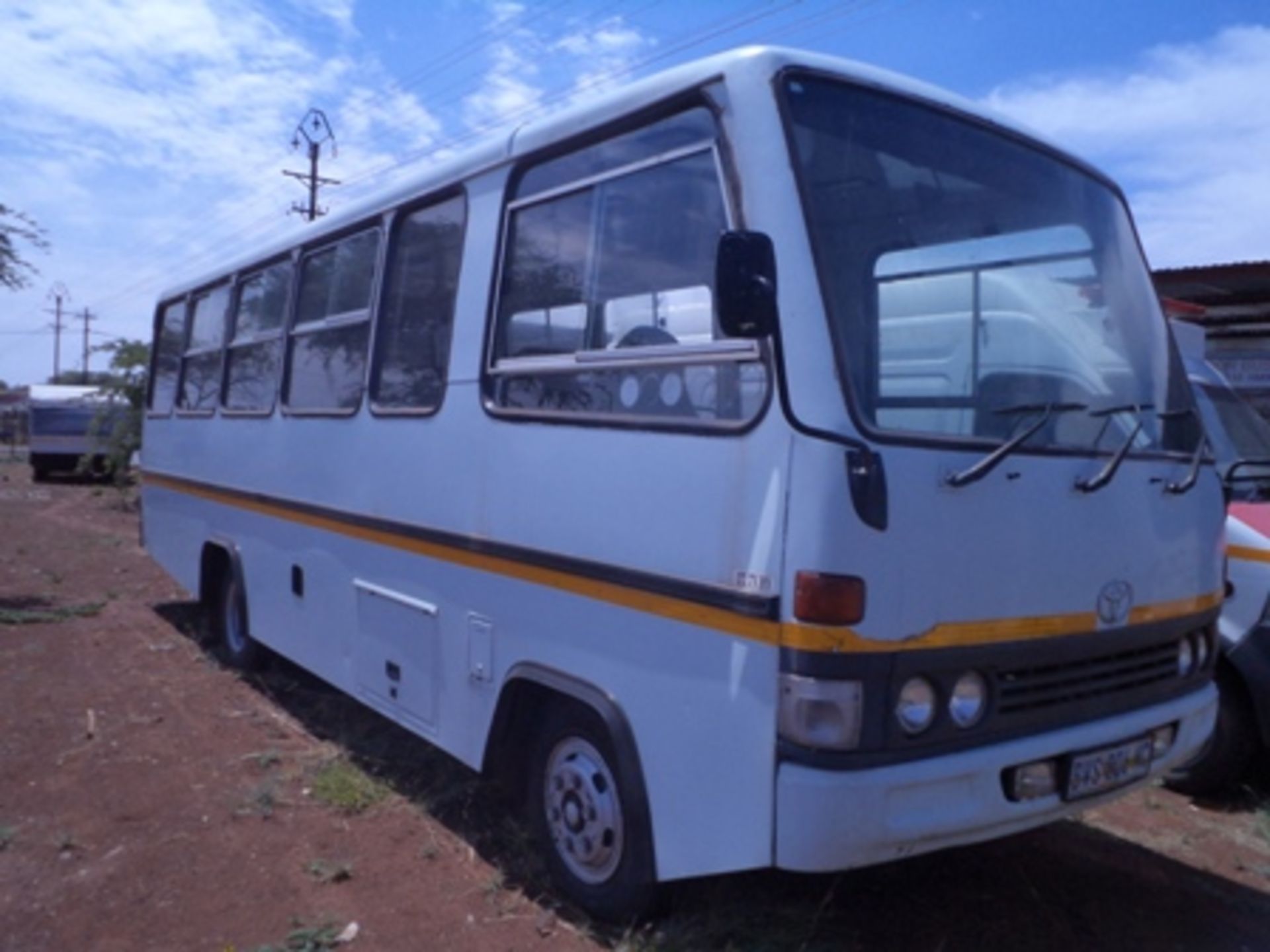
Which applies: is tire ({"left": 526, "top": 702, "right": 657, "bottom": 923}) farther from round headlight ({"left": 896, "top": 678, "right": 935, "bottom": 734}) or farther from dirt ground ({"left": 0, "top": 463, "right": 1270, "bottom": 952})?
round headlight ({"left": 896, "top": 678, "right": 935, "bottom": 734})

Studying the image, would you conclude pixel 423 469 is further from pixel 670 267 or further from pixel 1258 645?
pixel 1258 645

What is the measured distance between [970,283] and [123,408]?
23607 mm

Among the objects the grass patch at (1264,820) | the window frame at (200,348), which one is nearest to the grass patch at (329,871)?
the grass patch at (1264,820)

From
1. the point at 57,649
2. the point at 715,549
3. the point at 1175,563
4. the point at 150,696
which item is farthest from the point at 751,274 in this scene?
the point at 57,649

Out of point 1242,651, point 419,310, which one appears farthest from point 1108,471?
point 419,310

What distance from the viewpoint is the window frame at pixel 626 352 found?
325 cm

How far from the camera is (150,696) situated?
7234 millimetres

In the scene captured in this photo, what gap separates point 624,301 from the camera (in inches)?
149

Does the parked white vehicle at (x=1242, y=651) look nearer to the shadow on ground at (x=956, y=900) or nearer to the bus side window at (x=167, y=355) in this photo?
the shadow on ground at (x=956, y=900)

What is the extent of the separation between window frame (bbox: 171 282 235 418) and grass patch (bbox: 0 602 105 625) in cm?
234

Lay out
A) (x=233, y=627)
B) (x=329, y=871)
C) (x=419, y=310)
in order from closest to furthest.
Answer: (x=329, y=871)
(x=419, y=310)
(x=233, y=627)

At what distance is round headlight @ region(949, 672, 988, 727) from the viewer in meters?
3.19

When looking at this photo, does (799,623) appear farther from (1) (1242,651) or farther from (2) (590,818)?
(1) (1242,651)

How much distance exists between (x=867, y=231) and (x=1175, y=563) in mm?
1633
